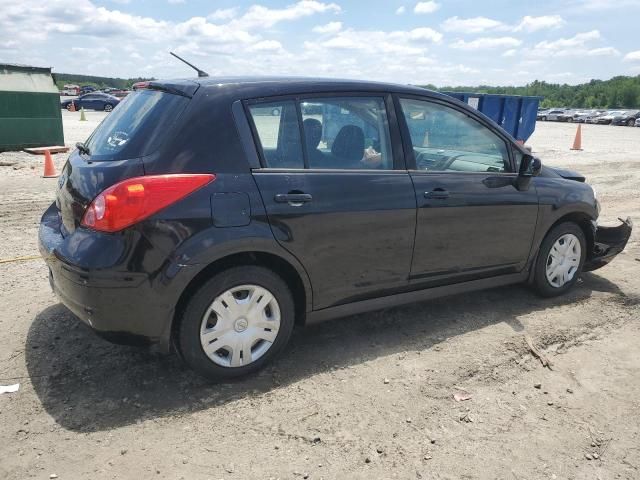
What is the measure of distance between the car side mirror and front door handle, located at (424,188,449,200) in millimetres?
787

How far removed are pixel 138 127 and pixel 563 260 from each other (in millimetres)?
3672

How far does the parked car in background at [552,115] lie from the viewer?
5269 centimetres

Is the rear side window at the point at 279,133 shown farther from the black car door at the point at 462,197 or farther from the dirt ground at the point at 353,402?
the dirt ground at the point at 353,402

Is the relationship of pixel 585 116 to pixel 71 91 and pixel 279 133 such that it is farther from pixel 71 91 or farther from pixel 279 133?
pixel 71 91

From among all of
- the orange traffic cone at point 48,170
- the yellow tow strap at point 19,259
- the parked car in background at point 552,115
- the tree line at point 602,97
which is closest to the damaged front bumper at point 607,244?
the yellow tow strap at point 19,259

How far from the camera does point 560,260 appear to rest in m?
4.76

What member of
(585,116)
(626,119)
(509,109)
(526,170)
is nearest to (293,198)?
(526,170)

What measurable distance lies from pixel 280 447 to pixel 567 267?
3.27 meters

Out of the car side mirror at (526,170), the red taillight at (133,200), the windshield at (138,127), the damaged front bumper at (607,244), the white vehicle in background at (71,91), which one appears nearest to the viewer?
the red taillight at (133,200)

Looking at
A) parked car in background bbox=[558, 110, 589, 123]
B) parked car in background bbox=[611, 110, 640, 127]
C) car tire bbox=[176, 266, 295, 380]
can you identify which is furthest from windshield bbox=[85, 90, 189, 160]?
parked car in background bbox=[558, 110, 589, 123]

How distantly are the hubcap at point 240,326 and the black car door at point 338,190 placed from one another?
0.33 m

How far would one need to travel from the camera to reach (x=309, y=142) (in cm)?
345

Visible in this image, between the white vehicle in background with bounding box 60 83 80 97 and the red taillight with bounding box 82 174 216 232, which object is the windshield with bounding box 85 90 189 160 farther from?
the white vehicle in background with bounding box 60 83 80 97

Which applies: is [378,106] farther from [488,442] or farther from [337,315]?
[488,442]
